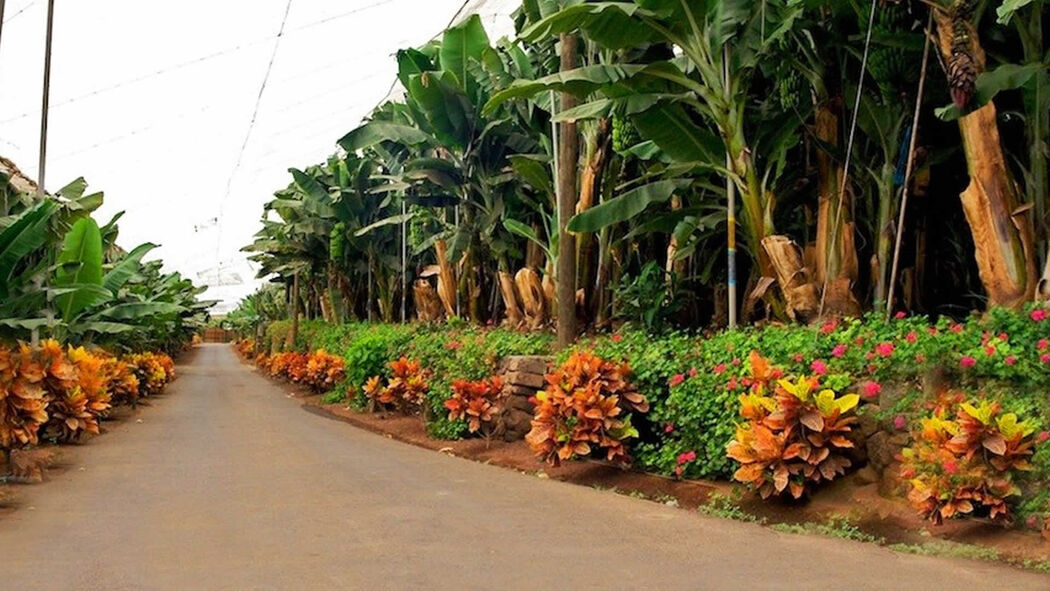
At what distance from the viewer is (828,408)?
700cm

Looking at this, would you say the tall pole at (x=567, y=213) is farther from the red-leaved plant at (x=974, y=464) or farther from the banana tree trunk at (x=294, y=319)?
the banana tree trunk at (x=294, y=319)

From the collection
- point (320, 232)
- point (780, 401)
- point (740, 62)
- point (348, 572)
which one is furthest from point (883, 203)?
point (320, 232)

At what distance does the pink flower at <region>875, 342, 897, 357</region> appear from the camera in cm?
705

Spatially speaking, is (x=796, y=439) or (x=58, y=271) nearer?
(x=796, y=439)

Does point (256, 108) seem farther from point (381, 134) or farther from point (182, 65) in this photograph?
point (381, 134)

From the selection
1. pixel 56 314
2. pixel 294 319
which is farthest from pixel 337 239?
pixel 56 314

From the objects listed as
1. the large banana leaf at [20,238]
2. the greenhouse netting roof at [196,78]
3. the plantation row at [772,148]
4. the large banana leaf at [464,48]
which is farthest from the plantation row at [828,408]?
the greenhouse netting roof at [196,78]

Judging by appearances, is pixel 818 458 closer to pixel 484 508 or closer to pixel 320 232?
pixel 484 508

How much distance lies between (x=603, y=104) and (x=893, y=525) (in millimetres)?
5700

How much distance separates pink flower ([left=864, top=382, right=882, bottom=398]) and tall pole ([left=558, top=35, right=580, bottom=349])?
5375 millimetres

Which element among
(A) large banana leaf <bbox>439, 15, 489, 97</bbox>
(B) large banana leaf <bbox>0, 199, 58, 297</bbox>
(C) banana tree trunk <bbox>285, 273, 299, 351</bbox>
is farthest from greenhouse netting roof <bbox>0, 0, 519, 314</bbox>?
(C) banana tree trunk <bbox>285, 273, 299, 351</bbox>

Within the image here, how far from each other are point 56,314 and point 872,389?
1173 cm

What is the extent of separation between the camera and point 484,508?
745cm

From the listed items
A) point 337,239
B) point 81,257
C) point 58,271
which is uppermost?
point 337,239
